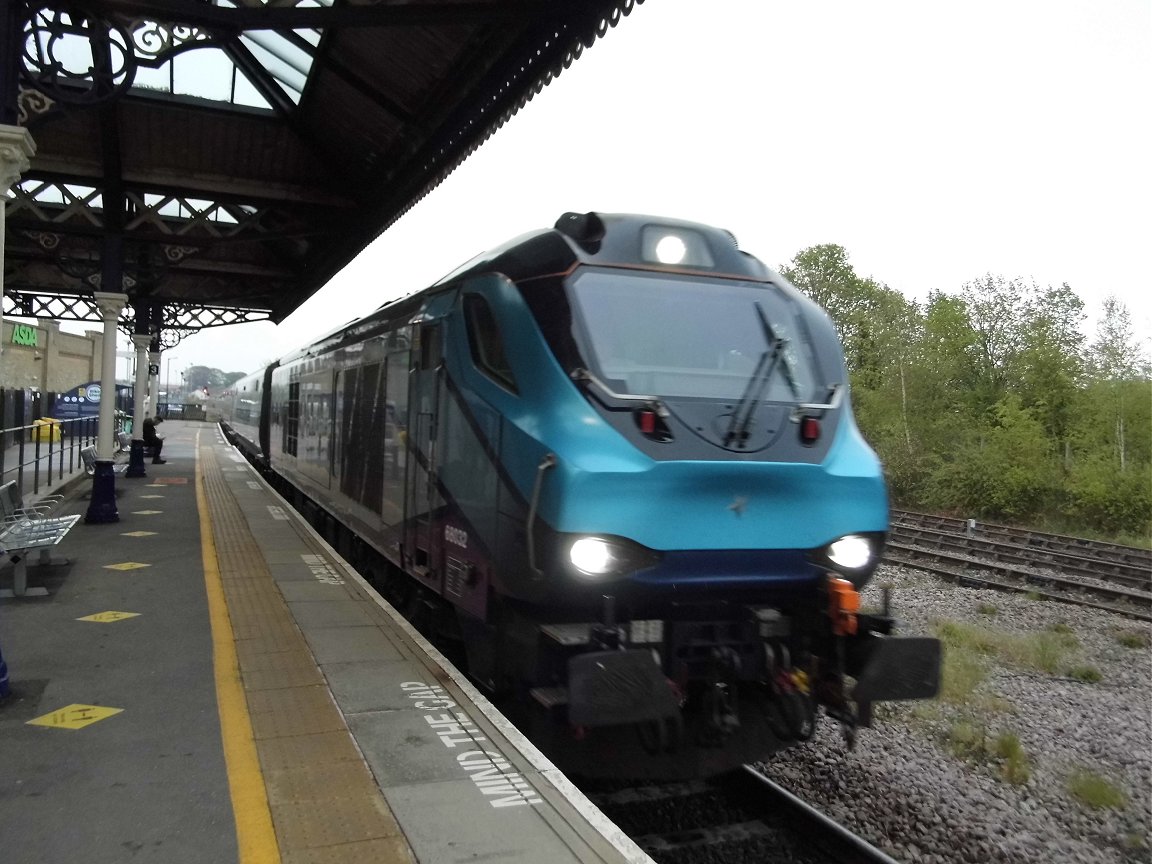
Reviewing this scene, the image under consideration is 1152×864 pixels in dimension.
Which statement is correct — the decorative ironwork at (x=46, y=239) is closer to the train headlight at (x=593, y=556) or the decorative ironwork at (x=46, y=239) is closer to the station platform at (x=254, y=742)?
the station platform at (x=254, y=742)

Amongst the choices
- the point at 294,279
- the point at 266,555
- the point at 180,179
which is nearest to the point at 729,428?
the point at 266,555

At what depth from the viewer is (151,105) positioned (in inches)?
480

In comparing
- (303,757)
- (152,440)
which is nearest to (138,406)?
(152,440)

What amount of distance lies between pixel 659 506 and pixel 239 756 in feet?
8.23

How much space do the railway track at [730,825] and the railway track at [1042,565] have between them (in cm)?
1000

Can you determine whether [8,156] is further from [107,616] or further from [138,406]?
[138,406]

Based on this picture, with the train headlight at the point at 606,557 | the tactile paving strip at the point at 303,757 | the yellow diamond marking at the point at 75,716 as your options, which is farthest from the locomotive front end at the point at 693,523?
the yellow diamond marking at the point at 75,716

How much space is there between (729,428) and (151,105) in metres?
10.8

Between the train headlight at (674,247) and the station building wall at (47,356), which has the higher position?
the station building wall at (47,356)

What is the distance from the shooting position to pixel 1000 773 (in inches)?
275

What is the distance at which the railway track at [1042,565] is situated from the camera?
553 inches

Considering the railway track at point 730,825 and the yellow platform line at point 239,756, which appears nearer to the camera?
the yellow platform line at point 239,756

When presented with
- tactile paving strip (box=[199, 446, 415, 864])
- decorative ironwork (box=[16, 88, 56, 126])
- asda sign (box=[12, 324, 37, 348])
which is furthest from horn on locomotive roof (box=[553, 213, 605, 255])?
asda sign (box=[12, 324, 37, 348])

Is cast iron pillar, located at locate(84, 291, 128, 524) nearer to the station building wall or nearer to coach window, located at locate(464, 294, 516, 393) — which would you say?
coach window, located at locate(464, 294, 516, 393)
